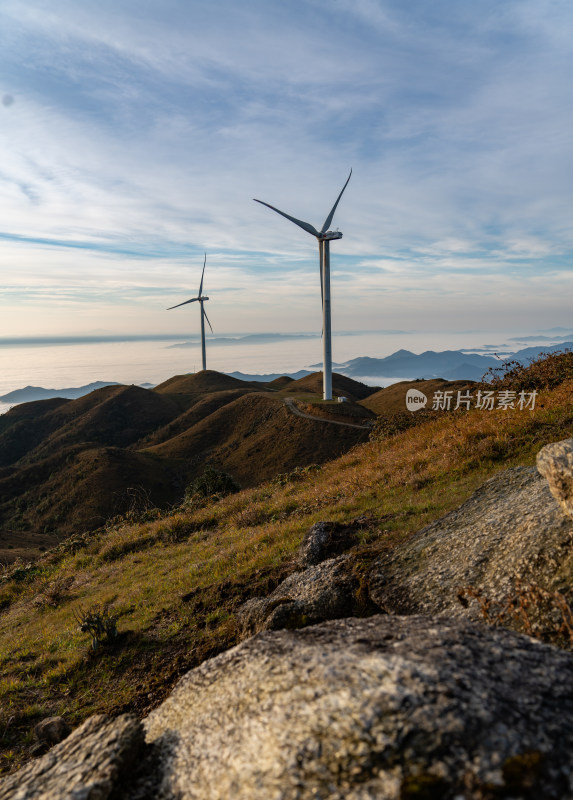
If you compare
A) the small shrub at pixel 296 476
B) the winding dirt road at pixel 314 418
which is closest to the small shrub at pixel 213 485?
the small shrub at pixel 296 476

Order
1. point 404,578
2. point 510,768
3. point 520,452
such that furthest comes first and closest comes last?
point 520,452 → point 404,578 → point 510,768

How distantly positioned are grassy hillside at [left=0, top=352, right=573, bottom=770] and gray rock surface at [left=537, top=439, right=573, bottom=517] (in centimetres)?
410

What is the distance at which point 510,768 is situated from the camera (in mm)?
3434

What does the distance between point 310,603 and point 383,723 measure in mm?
5529

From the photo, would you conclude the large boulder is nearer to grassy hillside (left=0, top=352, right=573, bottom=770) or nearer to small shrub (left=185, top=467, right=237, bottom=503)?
grassy hillside (left=0, top=352, right=573, bottom=770)

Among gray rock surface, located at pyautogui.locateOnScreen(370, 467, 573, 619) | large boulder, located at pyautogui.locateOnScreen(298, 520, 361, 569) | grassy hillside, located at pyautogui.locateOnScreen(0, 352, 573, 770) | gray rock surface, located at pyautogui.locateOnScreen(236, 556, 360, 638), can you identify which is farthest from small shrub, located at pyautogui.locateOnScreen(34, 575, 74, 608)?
gray rock surface, located at pyautogui.locateOnScreen(370, 467, 573, 619)

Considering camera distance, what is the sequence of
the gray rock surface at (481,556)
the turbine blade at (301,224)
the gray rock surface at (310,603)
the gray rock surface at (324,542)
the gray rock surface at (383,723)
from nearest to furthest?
1. the gray rock surface at (383,723)
2. the gray rock surface at (481,556)
3. the gray rock surface at (310,603)
4. the gray rock surface at (324,542)
5. the turbine blade at (301,224)

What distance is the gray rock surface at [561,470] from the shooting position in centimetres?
727

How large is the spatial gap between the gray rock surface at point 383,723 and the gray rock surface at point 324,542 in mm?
7080

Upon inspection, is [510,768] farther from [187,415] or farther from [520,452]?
[187,415]

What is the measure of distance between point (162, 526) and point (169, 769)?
20.0 meters

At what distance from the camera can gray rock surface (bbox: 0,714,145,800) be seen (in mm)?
4598

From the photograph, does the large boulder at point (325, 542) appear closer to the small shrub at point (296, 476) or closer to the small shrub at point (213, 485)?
the small shrub at point (296, 476)

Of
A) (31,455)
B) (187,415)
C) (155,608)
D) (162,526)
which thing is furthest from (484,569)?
(31,455)
